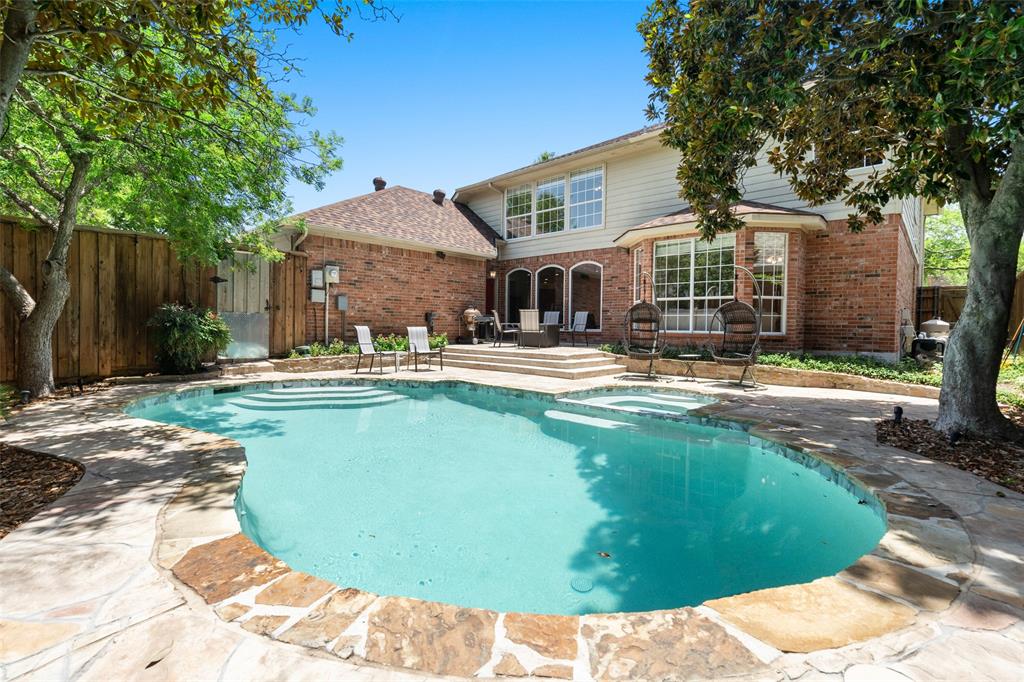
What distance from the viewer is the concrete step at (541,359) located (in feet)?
31.8

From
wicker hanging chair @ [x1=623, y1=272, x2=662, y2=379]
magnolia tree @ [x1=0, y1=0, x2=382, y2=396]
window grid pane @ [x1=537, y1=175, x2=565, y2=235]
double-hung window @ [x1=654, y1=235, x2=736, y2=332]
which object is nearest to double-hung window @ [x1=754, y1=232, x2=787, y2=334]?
double-hung window @ [x1=654, y1=235, x2=736, y2=332]

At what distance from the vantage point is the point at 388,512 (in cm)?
353

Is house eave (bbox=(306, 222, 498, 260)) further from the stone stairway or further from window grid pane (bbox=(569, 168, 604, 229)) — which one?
the stone stairway

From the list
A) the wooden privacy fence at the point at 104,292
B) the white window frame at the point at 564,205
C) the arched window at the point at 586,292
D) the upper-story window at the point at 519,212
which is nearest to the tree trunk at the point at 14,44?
the wooden privacy fence at the point at 104,292

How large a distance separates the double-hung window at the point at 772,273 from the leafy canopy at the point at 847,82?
11.3 ft

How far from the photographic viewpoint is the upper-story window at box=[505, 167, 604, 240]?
13578 millimetres

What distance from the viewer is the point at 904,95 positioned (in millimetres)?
3924

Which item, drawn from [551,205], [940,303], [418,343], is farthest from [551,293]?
[940,303]

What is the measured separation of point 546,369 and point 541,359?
1.57 ft

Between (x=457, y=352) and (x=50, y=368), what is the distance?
7550mm

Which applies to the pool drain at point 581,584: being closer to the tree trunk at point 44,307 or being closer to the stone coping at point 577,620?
the stone coping at point 577,620

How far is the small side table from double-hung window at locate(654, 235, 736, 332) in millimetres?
756

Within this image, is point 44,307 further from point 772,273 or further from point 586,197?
point 772,273

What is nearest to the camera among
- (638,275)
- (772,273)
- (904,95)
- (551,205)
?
(904,95)
